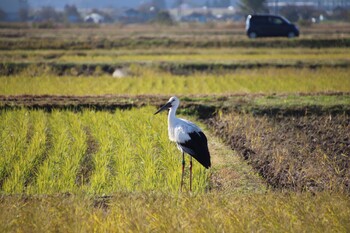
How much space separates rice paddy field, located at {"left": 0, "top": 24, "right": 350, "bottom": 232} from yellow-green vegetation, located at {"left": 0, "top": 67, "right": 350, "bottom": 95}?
4cm

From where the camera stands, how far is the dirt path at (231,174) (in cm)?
694

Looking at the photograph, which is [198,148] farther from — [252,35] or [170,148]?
[252,35]

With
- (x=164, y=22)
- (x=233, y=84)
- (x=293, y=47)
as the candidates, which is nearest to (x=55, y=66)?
(x=233, y=84)

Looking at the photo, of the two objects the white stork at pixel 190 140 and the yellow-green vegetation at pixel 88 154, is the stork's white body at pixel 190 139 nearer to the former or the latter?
the white stork at pixel 190 140

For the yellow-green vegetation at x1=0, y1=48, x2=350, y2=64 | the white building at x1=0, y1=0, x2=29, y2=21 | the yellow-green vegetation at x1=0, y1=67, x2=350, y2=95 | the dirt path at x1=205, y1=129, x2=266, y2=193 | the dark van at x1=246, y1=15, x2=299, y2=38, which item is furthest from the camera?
the white building at x1=0, y1=0, x2=29, y2=21

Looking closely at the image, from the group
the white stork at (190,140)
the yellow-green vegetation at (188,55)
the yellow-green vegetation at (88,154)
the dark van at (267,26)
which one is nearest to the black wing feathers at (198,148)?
the white stork at (190,140)

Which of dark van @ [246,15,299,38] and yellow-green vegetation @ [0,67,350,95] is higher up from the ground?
yellow-green vegetation @ [0,67,350,95]

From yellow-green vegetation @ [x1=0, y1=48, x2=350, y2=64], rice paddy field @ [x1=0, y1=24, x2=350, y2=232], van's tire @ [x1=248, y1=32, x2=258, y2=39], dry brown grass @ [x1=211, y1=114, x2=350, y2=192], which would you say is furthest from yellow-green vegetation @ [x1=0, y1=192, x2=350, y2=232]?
van's tire @ [x1=248, y1=32, x2=258, y2=39]

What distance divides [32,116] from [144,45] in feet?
54.7

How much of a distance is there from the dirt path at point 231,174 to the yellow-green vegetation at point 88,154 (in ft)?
0.61

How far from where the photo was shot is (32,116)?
11.2 meters

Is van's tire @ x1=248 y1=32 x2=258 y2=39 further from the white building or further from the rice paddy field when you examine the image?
the white building

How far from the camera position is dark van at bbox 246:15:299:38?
30.3 meters

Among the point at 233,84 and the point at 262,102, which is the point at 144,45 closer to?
the point at 233,84
